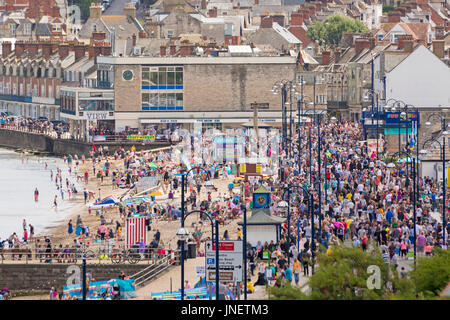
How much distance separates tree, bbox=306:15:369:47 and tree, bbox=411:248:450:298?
12490cm

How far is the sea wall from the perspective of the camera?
101 meters

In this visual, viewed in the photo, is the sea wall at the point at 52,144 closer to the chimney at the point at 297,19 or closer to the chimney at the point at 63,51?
the chimney at the point at 63,51

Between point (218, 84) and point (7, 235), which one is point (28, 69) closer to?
point (218, 84)

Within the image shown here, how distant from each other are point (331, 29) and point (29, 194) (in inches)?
3164

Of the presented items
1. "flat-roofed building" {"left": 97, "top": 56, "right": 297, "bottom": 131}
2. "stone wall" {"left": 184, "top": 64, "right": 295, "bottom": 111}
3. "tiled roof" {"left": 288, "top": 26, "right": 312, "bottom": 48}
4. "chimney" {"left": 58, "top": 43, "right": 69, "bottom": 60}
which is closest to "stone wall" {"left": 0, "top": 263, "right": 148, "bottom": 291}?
"flat-roofed building" {"left": 97, "top": 56, "right": 297, "bottom": 131}

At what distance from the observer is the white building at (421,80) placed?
92.1 m

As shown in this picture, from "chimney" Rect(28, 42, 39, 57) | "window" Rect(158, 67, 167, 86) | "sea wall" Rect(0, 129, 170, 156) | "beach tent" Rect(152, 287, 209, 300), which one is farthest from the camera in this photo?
"chimney" Rect(28, 42, 39, 57)

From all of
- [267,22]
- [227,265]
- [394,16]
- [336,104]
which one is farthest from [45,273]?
[394,16]

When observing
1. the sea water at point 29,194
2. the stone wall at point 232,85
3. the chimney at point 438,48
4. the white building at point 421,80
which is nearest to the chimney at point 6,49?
the sea water at point 29,194

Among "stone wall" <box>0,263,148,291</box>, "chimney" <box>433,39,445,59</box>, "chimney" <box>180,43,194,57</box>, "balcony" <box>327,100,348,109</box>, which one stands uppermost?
"chimney" <box>180,43,194,57</box>

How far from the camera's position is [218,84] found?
106000 millimetres

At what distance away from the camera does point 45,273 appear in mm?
47312

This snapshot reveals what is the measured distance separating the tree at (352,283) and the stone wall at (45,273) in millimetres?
16867

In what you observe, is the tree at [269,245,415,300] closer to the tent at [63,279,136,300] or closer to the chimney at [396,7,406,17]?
the tent at [63,279,136,300]
